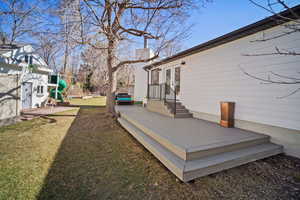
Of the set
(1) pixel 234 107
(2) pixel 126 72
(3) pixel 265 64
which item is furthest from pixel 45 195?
(2) pixel 126 72

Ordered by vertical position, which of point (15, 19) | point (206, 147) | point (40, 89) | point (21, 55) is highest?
point (15, 19)

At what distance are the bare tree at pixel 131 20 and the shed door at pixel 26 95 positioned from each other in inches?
235

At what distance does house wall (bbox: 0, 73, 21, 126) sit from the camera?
5750 millimetres

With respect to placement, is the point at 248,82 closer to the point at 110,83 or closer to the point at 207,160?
the point at 207,160

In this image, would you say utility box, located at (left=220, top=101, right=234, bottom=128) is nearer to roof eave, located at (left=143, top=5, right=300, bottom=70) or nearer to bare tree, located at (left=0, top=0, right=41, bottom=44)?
roof eave, located at (left=143, top=5, right=300, bottom=70)

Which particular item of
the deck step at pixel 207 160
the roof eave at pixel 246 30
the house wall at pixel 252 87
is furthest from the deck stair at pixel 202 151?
the roof eave at pixel 246 30

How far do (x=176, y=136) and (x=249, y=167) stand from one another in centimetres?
172

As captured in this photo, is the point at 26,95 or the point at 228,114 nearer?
the point at 228,114

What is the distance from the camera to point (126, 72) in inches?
1162

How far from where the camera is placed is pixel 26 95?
29.9 ft

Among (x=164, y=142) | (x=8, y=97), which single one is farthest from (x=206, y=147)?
(x=8, y=97)

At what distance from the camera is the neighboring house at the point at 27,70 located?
24.2 feet

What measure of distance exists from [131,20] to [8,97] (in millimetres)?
6554

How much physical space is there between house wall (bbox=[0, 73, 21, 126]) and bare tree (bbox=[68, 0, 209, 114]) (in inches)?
132
